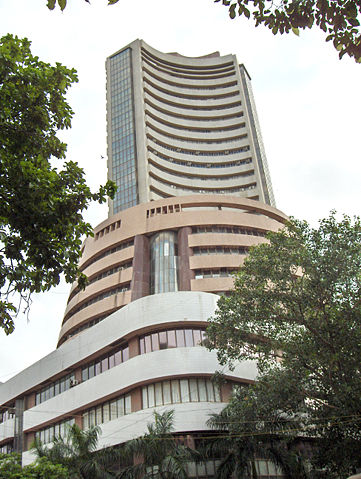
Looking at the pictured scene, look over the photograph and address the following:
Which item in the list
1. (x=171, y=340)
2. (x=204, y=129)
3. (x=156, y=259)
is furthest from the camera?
(x=204, y=129)

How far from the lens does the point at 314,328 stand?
20469 mm

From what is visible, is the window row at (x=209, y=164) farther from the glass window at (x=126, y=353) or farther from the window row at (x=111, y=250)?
the glass window at (x=126, y=353)

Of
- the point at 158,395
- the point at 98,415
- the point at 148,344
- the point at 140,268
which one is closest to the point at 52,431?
the point at 98,415

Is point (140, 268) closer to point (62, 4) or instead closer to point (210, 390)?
point (210, 390)

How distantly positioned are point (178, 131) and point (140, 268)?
36.6m

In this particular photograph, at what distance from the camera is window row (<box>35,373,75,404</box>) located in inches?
1323

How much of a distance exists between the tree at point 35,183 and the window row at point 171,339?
18928mm

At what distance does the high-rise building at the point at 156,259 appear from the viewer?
88.3ft

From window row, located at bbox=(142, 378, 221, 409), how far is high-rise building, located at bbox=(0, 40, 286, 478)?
6cm

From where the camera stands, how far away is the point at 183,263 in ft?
132

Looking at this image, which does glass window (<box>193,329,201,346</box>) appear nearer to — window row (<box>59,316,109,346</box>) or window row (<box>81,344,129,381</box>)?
window row (<box>81,344,129,381</box>)

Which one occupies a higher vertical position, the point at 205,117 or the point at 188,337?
the point at 205,117

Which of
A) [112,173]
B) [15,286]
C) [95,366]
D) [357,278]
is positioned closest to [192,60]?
[112,173]

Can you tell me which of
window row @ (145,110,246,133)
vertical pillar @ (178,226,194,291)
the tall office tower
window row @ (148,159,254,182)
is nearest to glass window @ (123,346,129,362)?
vertical pillar @ (178,226,194,291)
